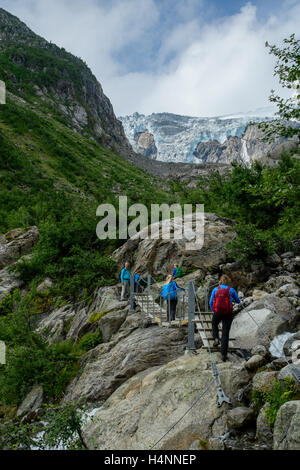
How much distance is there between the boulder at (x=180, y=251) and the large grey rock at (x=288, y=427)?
9197mm

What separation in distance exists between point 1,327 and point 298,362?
10.4 m

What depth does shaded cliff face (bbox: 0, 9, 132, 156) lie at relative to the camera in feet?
230

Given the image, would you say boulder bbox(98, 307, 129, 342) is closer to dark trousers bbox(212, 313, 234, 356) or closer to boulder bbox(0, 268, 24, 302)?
dark trousers bbox(212, 313, 234, 356)

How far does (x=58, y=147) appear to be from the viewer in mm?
48625

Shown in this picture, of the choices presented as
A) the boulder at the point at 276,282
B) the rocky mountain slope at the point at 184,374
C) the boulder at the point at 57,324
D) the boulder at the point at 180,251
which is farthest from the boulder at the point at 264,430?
the boulder at the point at 57,324

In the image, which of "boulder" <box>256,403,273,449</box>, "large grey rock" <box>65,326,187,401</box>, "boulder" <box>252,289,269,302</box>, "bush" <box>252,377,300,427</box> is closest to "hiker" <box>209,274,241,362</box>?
"bush" <box>252,377,300,427</box>

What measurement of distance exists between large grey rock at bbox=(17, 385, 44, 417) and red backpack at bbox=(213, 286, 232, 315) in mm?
6148

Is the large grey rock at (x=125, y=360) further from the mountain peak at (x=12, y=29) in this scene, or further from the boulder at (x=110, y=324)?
the mountain peak at (x=12, y=29)

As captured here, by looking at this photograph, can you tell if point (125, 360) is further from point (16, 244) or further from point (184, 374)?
point (16, 244)

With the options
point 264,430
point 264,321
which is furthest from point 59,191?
point 264,430

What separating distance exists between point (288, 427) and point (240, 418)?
0.92 meters

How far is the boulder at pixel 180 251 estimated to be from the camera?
13.5 metres
